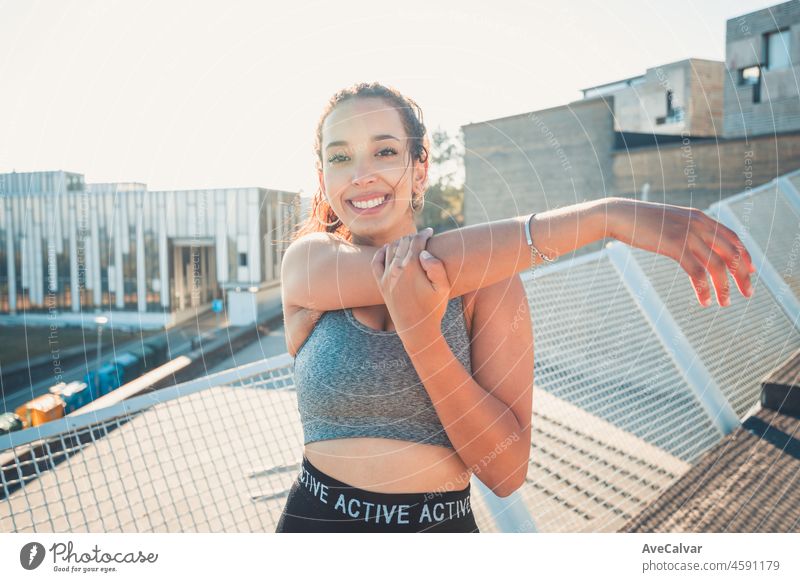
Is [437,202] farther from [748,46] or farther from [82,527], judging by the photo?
[748,46]

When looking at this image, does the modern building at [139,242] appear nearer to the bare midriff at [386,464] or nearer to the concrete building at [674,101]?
the bare midriff at [386,464]

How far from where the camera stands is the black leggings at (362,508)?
1.84ft

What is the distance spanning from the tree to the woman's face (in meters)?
0.17

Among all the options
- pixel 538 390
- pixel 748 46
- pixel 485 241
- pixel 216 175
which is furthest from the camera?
pixel 748 46

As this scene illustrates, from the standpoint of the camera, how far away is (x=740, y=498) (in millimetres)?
827

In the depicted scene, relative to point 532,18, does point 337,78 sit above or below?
below

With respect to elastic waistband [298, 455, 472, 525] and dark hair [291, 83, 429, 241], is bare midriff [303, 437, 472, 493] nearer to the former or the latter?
elastic waistband [298, 455, 472, 525]

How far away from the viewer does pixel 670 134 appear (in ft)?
10.5

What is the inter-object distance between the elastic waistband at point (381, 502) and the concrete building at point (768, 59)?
0.93 m

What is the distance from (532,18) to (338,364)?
0.64 m

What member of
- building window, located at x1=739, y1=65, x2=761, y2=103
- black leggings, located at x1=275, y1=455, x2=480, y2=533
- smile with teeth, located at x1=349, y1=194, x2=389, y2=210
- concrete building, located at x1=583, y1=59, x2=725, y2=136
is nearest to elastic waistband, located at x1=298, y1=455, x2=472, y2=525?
black leggings, located at x1=275, y1=455, x2=480, y2=533

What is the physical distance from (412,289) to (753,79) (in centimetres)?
151
